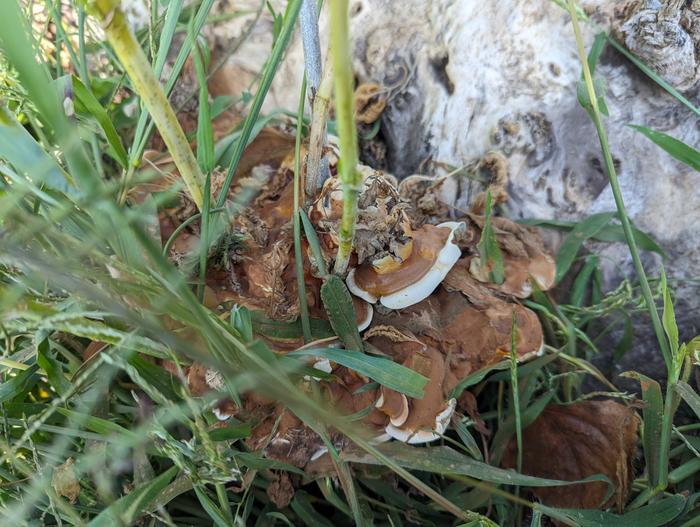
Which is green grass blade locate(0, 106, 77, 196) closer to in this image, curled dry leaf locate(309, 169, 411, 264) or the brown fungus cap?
curled dry leaf locate(309, 169, 411, 264)

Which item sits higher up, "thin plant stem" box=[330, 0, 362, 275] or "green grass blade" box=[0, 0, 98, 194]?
"green grass blade" box=[0, 0, 98, 194]

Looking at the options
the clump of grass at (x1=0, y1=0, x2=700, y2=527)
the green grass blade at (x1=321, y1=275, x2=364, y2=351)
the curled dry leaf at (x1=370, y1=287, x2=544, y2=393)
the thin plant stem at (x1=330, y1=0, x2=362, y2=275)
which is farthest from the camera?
the curled dry leaf at (x1=370, y1=287, x2=544, y2=393)

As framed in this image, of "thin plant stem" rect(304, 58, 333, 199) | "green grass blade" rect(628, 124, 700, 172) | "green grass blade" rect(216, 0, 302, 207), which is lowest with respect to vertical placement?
"green grass blade" rect(628, 124, 700, 172)

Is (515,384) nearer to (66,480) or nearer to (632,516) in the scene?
(632,516)

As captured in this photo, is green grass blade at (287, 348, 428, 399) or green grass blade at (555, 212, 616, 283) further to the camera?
green grass blade at (555, 212, 616, 283)

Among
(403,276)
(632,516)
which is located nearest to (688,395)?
(632,516)

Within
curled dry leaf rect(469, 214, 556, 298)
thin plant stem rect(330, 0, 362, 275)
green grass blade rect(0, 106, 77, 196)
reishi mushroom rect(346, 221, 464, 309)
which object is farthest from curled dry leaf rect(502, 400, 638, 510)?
green grass blade rect(0, 106, 77, 196)
